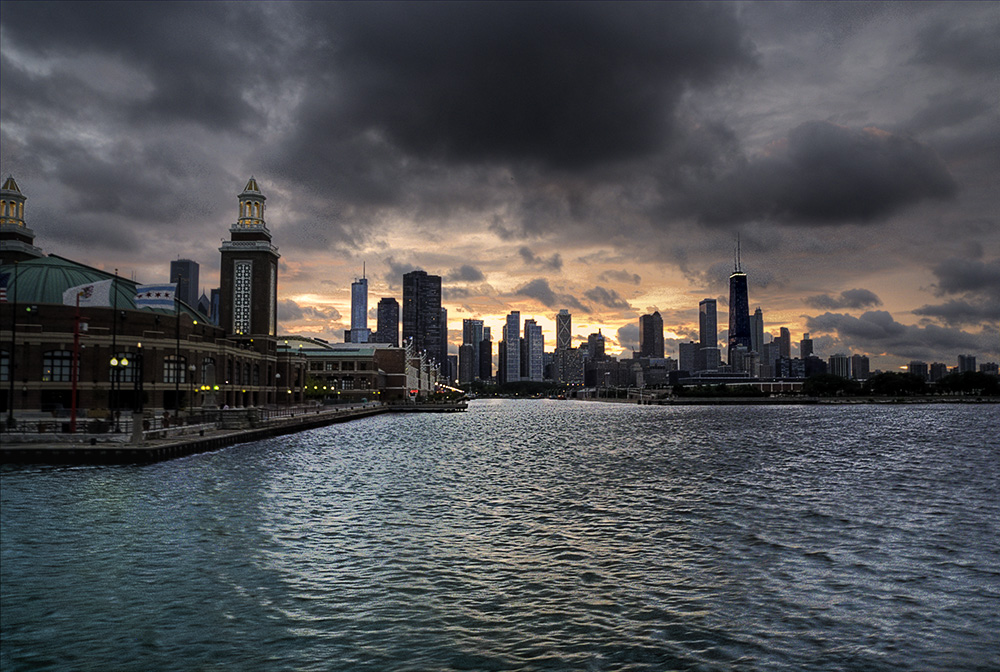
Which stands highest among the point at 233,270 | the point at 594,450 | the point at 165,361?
the point at 233,270

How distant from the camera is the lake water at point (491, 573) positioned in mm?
16812

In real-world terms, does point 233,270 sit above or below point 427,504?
above

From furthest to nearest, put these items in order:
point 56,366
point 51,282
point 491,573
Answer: point 51,282
point 56,366
point 491,573

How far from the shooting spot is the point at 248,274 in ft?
482

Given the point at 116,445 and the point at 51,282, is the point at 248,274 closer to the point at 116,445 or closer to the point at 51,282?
the point at 51,282

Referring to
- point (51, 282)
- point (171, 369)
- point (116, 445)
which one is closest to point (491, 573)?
point (116, 445)

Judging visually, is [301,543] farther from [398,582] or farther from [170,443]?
[170,443]

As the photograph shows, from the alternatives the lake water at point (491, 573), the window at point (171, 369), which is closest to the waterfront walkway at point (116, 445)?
the lake water at point (491, 573)

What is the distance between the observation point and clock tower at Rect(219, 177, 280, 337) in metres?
146

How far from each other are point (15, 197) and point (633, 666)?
503 ft

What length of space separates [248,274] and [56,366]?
57.0 metres

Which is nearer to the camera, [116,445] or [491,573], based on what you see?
[491,573]

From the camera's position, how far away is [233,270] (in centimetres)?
14762

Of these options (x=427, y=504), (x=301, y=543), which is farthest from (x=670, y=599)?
(x=427, y=504)
